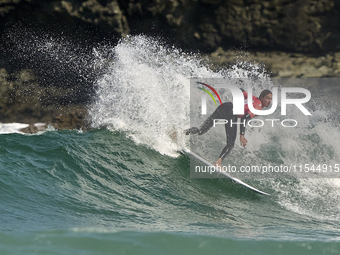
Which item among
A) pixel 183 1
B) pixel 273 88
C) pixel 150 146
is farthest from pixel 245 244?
pixel 183 1

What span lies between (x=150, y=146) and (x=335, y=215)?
2671 mm

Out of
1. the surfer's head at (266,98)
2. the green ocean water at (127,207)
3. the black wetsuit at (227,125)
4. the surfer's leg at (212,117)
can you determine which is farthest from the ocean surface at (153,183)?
the surfer's head at (266,98)

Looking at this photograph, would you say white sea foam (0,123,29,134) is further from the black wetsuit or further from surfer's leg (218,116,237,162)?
surfer's leg (218,116,237,162)

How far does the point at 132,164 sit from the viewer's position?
16.1 ft

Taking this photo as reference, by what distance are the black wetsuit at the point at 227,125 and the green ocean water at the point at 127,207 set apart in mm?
516

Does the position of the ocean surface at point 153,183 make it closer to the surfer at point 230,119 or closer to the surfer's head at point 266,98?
the surfer at point 230,119

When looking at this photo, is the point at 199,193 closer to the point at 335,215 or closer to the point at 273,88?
the point at 335,215

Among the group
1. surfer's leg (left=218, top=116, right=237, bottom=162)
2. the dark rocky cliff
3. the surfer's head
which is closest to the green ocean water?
surfer's leg (left=218, top=116, right=237, bottom=162)

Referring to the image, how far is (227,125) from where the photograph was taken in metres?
→ 5.14

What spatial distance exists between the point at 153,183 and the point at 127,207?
832mm

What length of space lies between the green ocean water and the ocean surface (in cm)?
1

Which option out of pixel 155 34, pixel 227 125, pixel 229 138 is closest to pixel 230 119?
pixel 227 125

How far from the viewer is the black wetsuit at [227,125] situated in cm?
488

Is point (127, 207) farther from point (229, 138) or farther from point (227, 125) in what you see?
point (227, 125)
